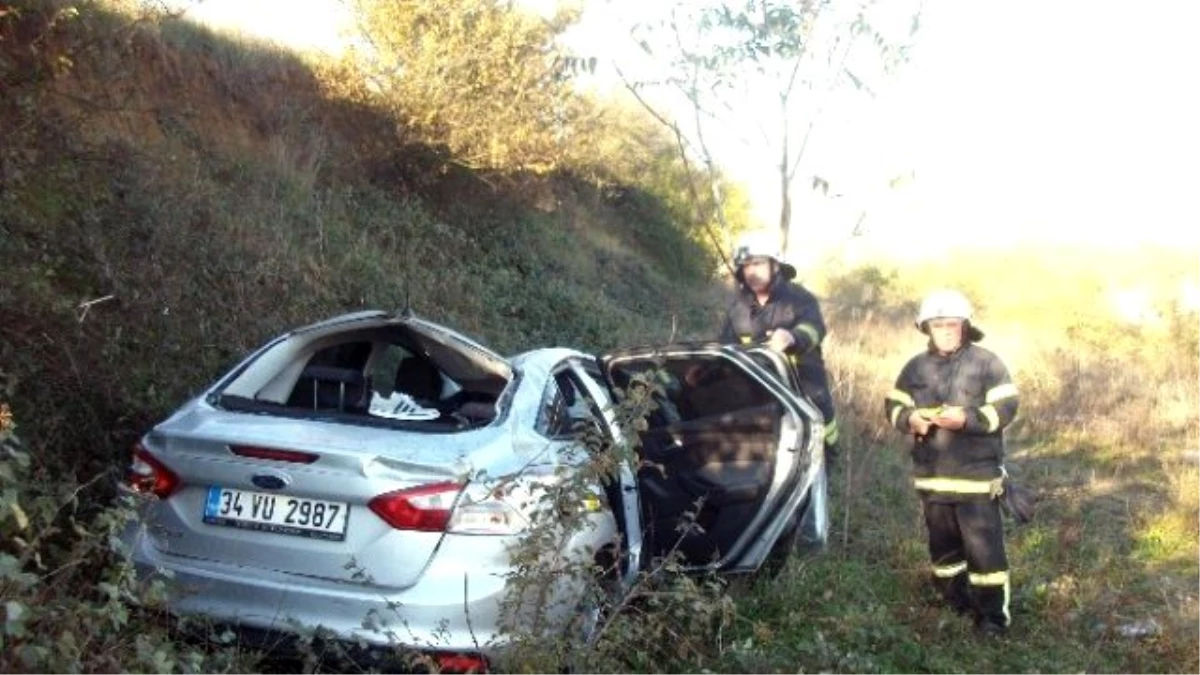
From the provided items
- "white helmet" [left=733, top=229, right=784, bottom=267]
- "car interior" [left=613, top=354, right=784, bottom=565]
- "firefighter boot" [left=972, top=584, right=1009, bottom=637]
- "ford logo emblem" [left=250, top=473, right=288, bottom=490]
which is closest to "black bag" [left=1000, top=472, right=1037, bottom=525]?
"firefighter boot" [left=972, top=584, right=1009, bottom=637]

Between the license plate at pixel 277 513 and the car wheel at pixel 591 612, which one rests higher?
the license plate at pixel 277 513

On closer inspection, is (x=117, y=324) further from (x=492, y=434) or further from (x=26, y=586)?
(x=26, y=586)

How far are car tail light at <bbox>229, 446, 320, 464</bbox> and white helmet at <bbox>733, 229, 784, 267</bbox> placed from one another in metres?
3.83

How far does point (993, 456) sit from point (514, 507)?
3179mm

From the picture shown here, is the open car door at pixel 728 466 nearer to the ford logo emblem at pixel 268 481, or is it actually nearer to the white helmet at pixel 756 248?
the white helmet at pixel 756 248

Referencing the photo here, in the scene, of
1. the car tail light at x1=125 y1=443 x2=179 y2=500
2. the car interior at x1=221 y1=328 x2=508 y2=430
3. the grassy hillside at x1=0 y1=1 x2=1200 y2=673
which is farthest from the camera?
the car interior at x1=221 y1=328 x2=508 y2=430

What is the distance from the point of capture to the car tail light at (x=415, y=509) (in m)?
4.13

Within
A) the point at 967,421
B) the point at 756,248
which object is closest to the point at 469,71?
the point at 756,248

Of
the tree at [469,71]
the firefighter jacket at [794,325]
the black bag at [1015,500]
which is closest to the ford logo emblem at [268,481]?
the firefighter jacket at [794,325]

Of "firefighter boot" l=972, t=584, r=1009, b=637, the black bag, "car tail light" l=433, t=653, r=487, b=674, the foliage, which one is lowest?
"firefighter boot" l=972, t=584, r=1009, b=637

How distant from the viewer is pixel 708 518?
577 centimetres

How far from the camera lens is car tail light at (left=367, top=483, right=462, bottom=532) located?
4.13m

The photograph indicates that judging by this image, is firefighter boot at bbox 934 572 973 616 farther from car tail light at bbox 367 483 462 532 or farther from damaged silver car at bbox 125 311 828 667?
car tail light at bbox 367 483 462 532

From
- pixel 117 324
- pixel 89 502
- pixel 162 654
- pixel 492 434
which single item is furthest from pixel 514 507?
pixel 117 324
